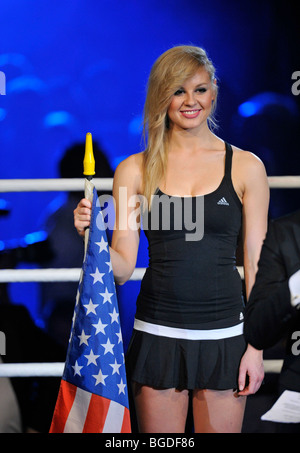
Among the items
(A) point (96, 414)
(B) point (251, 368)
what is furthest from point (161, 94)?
(A) point (96, 414)

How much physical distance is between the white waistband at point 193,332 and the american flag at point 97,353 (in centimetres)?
10

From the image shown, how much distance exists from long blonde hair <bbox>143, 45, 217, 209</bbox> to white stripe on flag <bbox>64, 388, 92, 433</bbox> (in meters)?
0.53

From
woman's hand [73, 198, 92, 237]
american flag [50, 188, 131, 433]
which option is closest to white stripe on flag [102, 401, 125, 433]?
american flag [50, 188, 131, 433]

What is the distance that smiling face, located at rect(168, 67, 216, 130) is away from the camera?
151 cm

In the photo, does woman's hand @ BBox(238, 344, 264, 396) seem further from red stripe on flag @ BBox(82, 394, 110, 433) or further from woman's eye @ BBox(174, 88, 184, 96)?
woman's eye @ BBox(174, 88, 184, 96)

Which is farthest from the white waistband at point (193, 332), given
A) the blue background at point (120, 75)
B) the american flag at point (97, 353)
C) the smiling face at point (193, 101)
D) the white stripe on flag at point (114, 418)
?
the blue background at point (120, 75)

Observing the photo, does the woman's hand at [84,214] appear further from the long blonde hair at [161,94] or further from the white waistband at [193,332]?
the white waistband at [193,332]

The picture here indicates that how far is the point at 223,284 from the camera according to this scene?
152cm

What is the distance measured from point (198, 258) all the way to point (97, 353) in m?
0.36

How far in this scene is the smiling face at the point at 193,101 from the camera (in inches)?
59.4

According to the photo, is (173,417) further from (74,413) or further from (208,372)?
(74,413)

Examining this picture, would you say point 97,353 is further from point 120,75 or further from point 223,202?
point 120,75

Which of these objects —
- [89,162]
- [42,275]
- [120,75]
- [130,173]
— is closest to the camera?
[89,162]

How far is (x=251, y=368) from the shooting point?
1.50m
